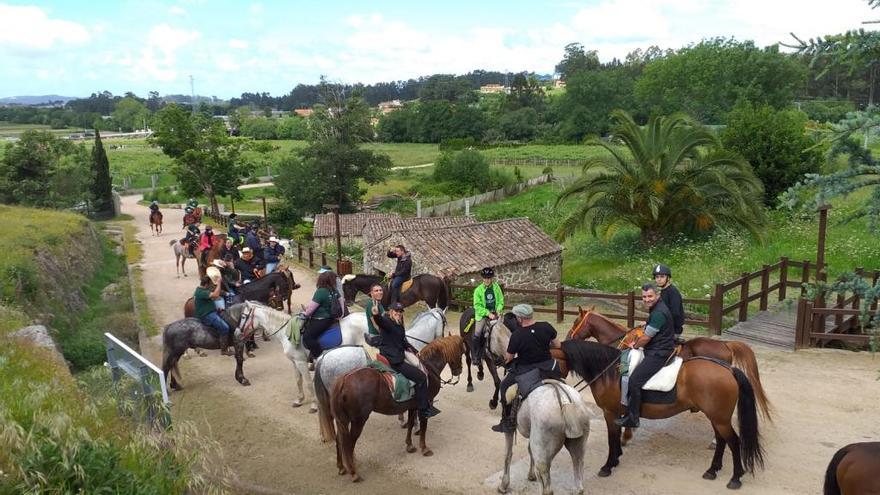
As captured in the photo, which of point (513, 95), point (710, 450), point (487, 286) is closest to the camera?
point (710, 450)

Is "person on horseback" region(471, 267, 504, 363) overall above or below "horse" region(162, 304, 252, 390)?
above

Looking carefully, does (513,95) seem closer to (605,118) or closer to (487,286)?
(605,118)

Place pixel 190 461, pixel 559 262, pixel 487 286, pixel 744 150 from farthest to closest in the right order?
pixel 744 150 → pixel 559 262 → pixel 487 286 → pixel 190 461

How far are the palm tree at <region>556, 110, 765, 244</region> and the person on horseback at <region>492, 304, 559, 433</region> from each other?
1506 centimetres

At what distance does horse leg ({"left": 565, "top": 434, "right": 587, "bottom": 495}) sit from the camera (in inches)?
305

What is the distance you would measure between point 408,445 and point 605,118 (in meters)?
81.7

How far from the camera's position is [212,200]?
40.3m

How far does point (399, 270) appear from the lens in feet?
49.3

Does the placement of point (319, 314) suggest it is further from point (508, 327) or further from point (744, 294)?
point (744, 294)

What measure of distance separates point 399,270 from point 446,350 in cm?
575

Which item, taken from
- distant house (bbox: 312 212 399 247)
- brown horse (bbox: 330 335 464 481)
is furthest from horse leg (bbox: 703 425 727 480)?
distant house (bbox: 312 212 399 247)

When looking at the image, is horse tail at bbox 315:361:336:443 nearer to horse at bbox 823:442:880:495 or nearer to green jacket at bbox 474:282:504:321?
green jacket at bbox 474:282:504:321

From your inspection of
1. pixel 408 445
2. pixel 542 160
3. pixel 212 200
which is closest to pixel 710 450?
pixel 408 445

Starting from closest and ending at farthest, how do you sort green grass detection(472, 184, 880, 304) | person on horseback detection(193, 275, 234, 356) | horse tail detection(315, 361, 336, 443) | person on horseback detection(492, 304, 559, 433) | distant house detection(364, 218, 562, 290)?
1. person on horseback detection(492, 304, 559, 433)
2. horse tail detection(315, 361, 336, 443)
3. person on horseback detection(193, 275, 234, 356)
4. distant house detection(364, 218, 562, 290)
5. green grass detection(472, 184, 880, 304)
